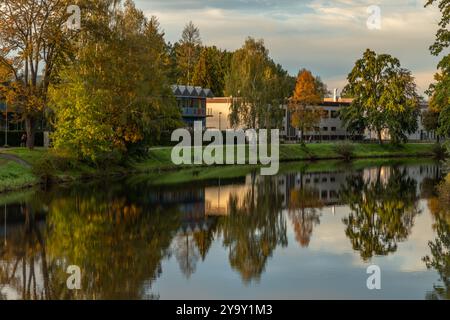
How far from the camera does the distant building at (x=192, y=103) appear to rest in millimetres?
108000

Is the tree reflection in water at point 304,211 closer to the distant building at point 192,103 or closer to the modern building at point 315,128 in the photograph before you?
the distant building at point 192,103

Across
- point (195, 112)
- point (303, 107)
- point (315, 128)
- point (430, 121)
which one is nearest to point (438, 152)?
point (430, 121)

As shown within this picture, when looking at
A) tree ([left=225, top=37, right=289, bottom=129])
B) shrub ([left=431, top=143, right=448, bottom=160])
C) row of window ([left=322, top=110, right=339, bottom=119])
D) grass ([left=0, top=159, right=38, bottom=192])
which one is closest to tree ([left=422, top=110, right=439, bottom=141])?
shrub ([left=431, top=143, right=448, bottom=160])

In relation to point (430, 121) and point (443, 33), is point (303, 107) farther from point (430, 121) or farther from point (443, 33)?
point (443, 33)

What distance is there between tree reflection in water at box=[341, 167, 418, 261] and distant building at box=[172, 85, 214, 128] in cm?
5008

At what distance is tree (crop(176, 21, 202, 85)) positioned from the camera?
441 feet

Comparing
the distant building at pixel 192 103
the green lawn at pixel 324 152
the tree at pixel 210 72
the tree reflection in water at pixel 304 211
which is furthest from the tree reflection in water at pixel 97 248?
the tree at pixel 210 72

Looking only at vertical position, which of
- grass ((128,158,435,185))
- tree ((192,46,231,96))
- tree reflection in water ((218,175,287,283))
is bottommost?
tree reflection in water ((218,175,287,283))

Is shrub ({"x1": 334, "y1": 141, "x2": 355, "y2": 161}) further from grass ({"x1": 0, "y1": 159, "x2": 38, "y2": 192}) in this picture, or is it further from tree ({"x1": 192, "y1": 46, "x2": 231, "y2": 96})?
grass ({"x1": 0, "y1": 159, "x2": 38, "y2": 192})

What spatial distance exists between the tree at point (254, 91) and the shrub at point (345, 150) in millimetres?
14768

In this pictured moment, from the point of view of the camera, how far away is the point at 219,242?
29.9 meters

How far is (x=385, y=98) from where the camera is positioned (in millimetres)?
103188

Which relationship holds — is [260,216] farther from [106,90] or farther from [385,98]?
[385,98]
